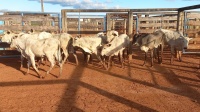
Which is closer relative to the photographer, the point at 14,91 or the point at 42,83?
the point at 14,91

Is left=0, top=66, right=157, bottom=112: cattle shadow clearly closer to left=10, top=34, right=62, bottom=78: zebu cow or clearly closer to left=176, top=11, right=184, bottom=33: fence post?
left=10, top=34, right=62, bottom=78: zebu cow

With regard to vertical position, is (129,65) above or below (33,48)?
below

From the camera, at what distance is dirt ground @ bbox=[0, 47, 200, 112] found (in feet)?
17.8

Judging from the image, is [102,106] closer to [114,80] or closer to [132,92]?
[132,92]

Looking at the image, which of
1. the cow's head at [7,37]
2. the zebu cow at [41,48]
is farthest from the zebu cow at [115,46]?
the cow's head at [7,37]

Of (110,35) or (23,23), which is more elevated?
(23,23)

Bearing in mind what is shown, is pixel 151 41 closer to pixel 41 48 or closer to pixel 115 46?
pixel 115 46

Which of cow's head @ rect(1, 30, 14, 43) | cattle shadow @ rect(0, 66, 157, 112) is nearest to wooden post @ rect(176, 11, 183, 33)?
cattle shadow @ rect(0, 66, 157, 112)

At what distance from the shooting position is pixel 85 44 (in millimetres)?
9805

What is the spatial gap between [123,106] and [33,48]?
4.51 meters

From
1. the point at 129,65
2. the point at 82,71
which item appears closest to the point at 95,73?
the point at 82,71

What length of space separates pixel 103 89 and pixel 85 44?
3507 mm

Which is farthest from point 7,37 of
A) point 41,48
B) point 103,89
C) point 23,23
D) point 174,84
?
point 174,84

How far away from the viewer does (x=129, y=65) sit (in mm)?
10414
